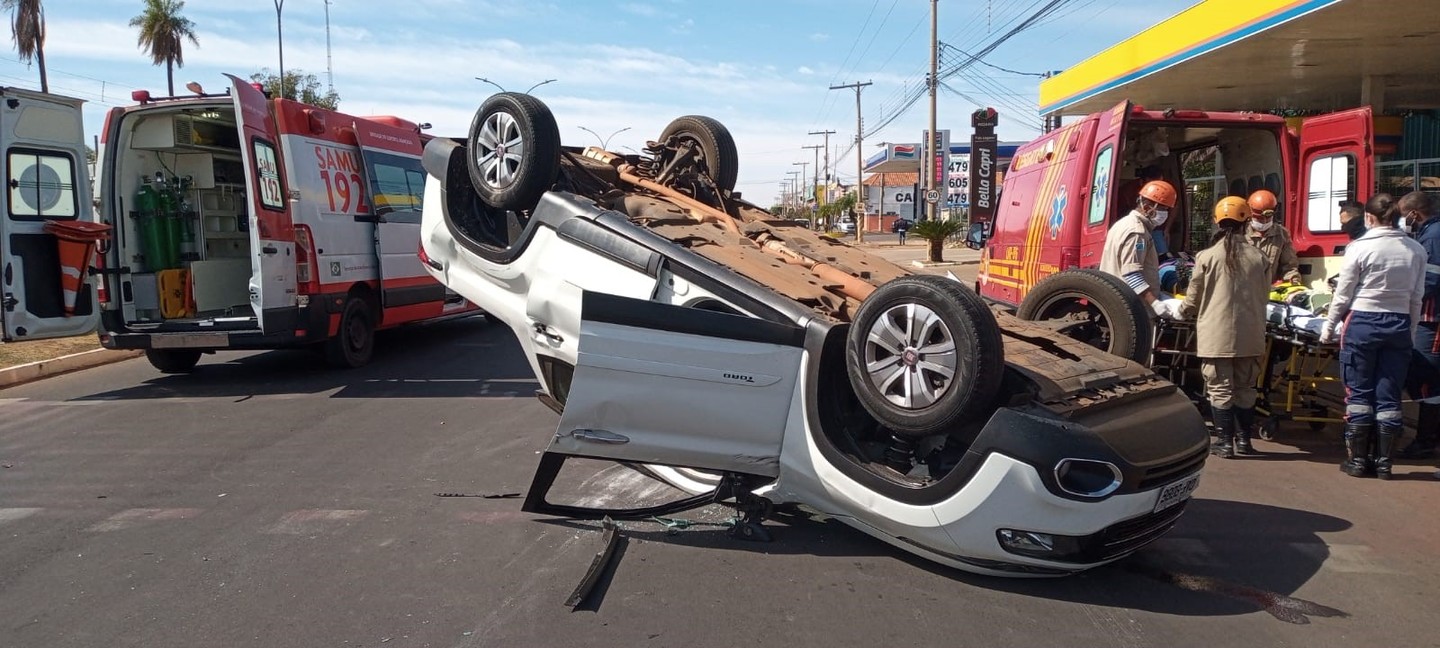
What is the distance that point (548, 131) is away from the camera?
535cm

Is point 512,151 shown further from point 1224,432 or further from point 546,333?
point 1224,432

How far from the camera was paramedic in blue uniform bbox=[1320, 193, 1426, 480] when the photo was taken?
5484 mm

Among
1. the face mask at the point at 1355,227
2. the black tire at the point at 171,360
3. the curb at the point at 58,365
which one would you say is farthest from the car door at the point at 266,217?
the face mask at the point at 1355,227

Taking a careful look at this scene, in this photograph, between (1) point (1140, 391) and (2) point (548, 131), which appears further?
(2) point (548, 131)

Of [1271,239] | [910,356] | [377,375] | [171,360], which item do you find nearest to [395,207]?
[377,375]

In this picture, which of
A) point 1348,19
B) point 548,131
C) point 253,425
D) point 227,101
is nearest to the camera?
point 548,131

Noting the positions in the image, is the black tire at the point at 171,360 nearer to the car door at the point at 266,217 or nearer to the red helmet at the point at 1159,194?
the car door at the point at 266,217

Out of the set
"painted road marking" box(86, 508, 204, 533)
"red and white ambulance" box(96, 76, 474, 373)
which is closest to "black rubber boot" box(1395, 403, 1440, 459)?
"painted road marking" box(86, 508, 204, 533)

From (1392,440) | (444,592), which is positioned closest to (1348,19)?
(1392,440)

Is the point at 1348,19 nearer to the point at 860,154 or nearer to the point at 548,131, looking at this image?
the point at 548,131

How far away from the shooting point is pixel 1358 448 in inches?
223

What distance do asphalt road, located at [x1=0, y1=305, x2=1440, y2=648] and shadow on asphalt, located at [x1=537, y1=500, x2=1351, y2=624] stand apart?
1 centimetres

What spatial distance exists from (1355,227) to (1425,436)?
1.51 metres

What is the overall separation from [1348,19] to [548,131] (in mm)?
9790
